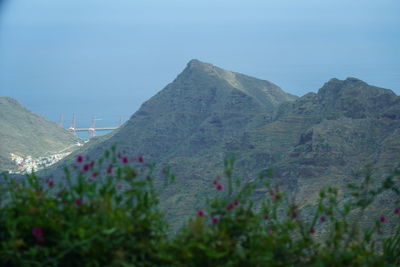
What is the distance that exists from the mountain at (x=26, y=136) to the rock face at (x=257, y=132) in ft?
12.9

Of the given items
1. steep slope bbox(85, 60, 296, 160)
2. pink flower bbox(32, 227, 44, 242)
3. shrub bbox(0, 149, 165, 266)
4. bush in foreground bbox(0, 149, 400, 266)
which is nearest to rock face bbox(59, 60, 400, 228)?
steep slope bbox(85, 60, 296, 160)

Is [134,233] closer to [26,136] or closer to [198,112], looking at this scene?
[198,112]

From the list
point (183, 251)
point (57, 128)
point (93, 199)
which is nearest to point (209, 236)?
point (183, 251)

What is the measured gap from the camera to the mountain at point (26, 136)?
3362 centimetres

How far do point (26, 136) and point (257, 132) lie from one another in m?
16.4

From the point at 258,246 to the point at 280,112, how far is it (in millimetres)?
28388

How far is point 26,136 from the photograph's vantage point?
38688 millimetres

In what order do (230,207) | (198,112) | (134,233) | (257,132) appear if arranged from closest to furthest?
1. (134,233)
2. (230,207)
3. (257,132)
4. (198,112)

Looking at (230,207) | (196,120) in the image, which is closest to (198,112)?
(196,120)

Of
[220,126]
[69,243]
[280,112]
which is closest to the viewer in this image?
[69,243]

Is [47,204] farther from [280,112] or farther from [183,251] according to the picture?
[280,112]

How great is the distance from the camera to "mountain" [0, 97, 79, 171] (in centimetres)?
3362

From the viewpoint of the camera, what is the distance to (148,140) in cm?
3416

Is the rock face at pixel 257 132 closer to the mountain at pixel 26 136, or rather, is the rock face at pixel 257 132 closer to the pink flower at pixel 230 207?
the mountain at pixel 26 136
